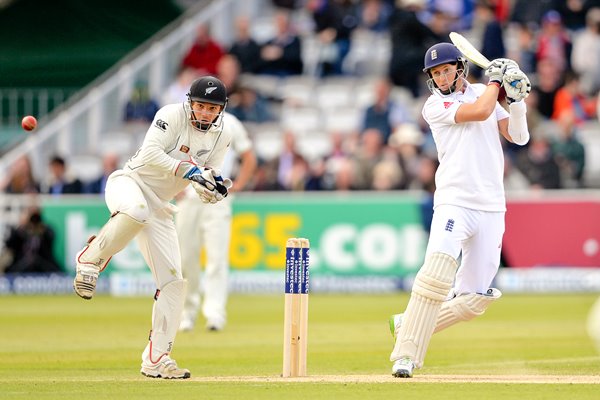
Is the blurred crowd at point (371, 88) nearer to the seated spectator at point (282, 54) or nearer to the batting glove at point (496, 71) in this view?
the seated spectator at point (282, 54)

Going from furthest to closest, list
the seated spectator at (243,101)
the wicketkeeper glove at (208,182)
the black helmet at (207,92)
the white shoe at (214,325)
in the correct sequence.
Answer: the seated spectator at (243,101)
the white shoe at (214,325)
the black helmet at (207,92)
the wicketkeeper glove at (208,182)

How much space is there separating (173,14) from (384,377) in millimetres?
17712

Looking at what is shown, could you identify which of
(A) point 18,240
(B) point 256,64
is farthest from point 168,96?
(A) point 18,240

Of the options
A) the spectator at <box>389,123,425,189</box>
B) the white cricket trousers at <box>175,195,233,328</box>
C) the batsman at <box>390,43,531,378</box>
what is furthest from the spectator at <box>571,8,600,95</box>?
the batsman at <box>390,43,531,378</box>

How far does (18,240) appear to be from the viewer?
774 inches

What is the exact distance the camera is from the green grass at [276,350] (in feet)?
28.0

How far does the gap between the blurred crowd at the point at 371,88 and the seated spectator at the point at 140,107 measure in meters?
0.02

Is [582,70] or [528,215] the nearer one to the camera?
[528,215]

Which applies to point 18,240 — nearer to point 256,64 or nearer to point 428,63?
point 256,64

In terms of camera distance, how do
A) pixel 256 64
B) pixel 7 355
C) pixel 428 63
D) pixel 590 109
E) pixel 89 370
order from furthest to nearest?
pixel 256 64
pixel 590 109
pixel 7 355
pixel 89 370
pixel 428 63

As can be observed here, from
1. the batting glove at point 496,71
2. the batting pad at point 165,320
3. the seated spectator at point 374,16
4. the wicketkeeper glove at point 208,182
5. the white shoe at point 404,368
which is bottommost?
the white shoe at point 404,368

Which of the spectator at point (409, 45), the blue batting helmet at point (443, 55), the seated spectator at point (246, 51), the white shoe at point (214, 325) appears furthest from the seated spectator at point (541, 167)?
the blue batting helmet at point (443, 55)

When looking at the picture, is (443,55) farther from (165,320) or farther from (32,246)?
(32,246)

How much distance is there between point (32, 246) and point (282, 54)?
593 cm
